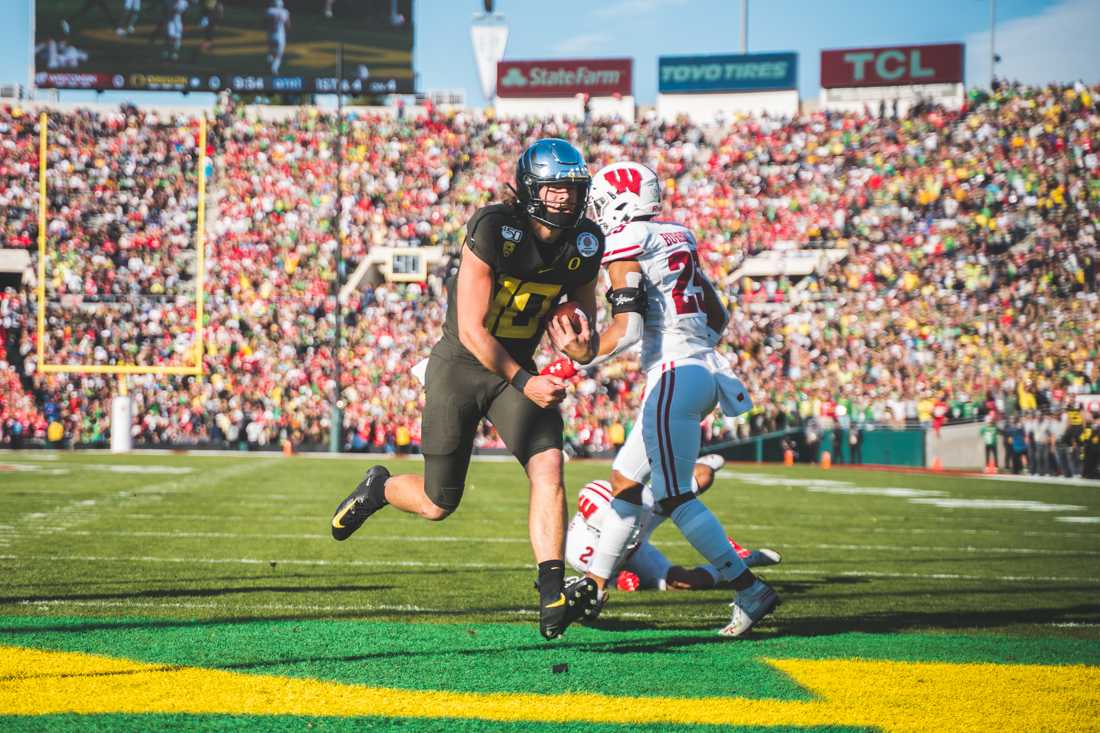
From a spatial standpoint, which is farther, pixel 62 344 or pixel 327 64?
pixel 327 64

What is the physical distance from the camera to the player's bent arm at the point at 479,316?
4613 mm

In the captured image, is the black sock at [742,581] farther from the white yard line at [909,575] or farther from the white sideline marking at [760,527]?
the white sideline marking at [760,527]

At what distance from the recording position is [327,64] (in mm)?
35438

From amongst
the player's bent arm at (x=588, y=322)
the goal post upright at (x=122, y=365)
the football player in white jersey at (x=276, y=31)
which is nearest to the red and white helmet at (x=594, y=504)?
the player's bent arm at (x=588, y=322)

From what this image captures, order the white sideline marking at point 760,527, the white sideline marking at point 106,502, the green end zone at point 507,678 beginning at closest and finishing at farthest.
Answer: the green end zone at point 507,678, the white sideline marking at point 106,502, the white sideline marking at point 760,527

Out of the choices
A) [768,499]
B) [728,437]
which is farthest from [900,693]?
[728,437]

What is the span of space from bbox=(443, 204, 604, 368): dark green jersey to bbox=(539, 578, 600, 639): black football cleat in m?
1.08

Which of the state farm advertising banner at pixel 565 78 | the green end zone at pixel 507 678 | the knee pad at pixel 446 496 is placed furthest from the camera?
the state farm advertising banner at pixel 565 78

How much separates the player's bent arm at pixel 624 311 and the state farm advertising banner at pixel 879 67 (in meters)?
35.9

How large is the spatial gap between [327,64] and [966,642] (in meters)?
33.5

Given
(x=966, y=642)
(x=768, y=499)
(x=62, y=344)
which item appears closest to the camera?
(x=966, y=642)

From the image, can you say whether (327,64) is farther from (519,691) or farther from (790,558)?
(519,691)

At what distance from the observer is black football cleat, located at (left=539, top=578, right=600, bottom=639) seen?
172 inches

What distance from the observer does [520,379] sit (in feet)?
15.1
